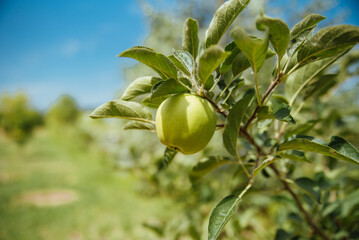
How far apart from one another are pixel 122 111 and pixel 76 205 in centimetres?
512

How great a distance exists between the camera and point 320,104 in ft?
4.55

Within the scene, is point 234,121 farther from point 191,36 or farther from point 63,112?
point 63,112

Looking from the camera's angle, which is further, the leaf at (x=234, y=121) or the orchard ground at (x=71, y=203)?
the orchard ground at (x=71, y=203)

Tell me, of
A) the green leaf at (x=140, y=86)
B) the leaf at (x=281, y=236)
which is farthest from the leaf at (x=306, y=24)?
the leaf at (x=281, y=236)

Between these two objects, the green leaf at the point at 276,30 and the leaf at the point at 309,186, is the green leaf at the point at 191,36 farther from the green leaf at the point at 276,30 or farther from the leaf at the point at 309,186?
the leaf at the point at 309,186

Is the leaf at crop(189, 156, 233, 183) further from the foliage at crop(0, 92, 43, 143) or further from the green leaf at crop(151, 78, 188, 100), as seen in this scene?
the foliage at crop(0, 92, 43, 143)

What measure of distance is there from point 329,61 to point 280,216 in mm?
1066

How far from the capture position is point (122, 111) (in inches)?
25.0

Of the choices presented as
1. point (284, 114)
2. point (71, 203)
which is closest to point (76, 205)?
point (71, 203)

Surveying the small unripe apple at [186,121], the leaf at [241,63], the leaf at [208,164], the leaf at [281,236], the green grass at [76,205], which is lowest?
the green grass at [76,205]

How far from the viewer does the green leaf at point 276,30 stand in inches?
18.1

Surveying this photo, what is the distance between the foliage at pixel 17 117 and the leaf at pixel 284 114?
30.6ft

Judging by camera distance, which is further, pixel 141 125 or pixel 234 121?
pixel 141 125

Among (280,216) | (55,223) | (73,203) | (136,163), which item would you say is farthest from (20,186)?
(280,216)
